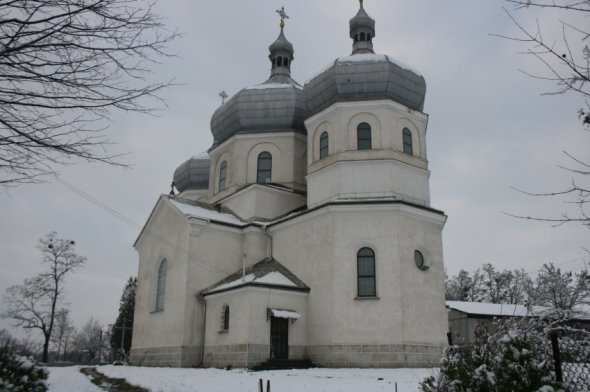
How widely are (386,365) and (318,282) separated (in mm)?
3859

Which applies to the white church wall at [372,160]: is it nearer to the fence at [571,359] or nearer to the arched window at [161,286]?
the arched window at [161,286]

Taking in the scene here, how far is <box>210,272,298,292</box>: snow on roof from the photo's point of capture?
19.2 m

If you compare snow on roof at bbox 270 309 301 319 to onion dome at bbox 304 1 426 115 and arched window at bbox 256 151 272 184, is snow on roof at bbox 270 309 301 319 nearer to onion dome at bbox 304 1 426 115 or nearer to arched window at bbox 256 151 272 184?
arched window at bbox 256 151 272 184

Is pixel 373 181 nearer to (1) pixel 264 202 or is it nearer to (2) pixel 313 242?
(2) pixel 313 242

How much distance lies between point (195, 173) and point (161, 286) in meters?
9.95

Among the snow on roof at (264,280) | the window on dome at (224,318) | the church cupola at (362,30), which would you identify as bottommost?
the window on dome at (224,318)

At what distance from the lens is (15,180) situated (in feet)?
21.2

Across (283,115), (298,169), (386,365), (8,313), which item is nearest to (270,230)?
(298,169)

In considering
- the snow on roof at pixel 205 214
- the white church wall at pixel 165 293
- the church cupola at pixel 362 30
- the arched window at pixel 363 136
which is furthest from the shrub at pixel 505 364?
the church cupola at pixel 362 30

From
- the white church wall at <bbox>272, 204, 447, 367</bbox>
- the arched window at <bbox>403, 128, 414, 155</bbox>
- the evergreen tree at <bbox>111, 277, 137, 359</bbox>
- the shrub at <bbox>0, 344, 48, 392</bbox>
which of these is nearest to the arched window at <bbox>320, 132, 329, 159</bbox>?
the white church wall at <bbox>272, 204, 447, 367</bbox>

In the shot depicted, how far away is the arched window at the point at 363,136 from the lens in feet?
68.7

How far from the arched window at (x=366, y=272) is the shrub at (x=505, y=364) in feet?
42.2

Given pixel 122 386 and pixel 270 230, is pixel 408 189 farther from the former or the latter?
pixel 122 386

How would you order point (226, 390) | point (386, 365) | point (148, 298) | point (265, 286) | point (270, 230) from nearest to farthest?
point (226, 390) < point (386, 365) < point (265, 286) < point (270, 230) < point (148, 298)
